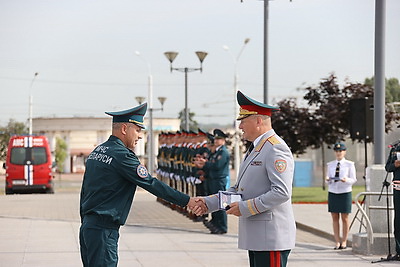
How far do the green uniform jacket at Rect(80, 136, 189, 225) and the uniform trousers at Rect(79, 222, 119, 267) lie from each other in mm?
96

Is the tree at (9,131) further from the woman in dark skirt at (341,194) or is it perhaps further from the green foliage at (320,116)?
the woman in dark skirt at (341,194)

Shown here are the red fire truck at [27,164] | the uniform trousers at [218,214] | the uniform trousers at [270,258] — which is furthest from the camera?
the red fire truck at [27,164]

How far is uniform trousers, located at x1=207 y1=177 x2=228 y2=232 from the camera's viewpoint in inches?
621

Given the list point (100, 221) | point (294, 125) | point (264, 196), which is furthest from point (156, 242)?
point (294, 125)

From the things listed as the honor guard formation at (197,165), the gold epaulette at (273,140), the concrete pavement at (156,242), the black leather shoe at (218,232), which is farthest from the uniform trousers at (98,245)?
the black leather shoe at (218,232)

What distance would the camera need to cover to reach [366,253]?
12523 mm

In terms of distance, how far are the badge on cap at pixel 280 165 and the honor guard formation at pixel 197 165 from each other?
8809 millimetres

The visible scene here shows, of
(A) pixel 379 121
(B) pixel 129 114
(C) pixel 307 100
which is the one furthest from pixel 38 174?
(B) pixel 129 114

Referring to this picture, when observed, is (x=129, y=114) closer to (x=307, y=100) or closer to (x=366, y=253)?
(x=366, y=253)

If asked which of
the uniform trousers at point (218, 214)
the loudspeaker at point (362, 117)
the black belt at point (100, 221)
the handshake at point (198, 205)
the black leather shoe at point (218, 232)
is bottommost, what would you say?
the black leather shoe at point (218, 232)

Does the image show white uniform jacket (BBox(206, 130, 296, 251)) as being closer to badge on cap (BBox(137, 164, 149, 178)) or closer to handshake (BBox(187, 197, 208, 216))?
handshake (BBox(187, 197, 208, 216))

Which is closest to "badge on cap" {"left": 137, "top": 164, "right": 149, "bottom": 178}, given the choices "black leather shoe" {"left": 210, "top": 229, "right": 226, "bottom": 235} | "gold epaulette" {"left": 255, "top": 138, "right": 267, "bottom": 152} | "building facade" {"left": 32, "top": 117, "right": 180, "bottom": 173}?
"gold epaulette" {"left": 255, "top": 138, "right": 267, "bottom": 152}

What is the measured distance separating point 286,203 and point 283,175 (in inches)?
12.0

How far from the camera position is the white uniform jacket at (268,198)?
20.9 feet
